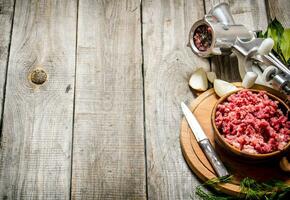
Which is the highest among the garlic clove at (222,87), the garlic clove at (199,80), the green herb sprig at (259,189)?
the garlic clove at (199,80)

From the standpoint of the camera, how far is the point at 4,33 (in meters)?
1.48

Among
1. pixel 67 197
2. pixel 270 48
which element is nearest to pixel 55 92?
pixel 67 197

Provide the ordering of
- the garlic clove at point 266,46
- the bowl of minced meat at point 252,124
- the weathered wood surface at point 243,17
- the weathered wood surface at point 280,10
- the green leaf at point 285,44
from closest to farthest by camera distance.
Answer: the bowl of minced meat at point 252,124, the garlic clove at point 266,46, the green leaf at point 285,44, the weathered wood surface at point 243,17, the weathered wood surface at point 280,10

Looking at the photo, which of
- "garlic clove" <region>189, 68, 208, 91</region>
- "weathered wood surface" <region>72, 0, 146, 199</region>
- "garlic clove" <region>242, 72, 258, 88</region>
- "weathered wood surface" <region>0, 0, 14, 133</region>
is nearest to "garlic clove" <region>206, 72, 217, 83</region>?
"garlic clove" <region>189, 68, 208, 91</region>

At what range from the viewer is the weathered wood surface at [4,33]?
140 centimetres

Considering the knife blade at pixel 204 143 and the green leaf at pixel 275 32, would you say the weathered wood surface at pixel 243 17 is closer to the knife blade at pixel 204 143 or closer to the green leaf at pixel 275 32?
the green leaf at pixel 275 32

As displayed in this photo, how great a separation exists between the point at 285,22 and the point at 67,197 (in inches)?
38.9

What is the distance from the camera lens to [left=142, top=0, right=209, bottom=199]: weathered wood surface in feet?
4.14

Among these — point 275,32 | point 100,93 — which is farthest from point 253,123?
point 100,93

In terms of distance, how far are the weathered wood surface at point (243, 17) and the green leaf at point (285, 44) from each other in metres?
0.17

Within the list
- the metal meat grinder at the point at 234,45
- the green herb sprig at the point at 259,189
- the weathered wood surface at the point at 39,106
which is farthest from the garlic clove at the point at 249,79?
the weathered wood surface at the point at 39,106

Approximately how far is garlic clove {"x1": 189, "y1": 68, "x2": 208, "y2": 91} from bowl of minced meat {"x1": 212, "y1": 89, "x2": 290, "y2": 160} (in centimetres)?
18

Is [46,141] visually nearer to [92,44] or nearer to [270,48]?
[92,44]

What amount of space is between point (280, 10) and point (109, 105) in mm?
744
